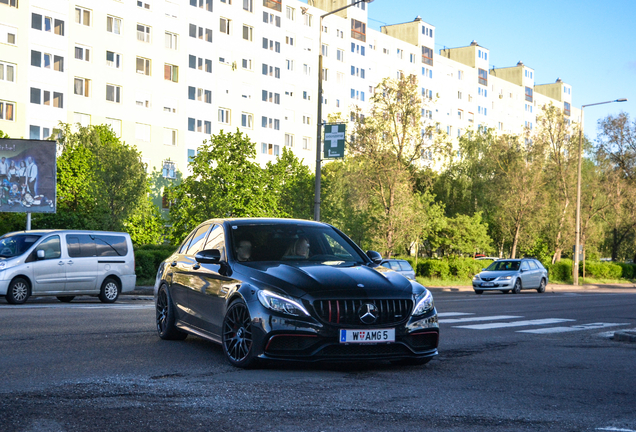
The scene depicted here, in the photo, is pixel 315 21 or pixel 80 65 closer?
pixel 80 65

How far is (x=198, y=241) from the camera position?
9.74m

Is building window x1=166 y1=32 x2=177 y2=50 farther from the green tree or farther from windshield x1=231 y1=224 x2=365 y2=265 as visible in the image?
windshield x1=231 y1=224 x2=365 y2=265

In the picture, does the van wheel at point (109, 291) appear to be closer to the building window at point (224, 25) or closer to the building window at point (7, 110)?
the building window at point (7, 110)

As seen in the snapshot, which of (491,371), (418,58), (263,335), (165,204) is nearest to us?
(263,335)

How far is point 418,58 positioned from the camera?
95562mm

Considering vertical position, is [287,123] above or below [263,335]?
above

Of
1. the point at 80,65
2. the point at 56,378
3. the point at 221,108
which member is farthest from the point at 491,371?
the point at 221,108

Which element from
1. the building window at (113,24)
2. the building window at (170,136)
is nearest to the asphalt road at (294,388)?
the building window at (113,24)

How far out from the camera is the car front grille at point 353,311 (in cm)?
740

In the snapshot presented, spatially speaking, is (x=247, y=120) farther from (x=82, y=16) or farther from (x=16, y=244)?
(x=16, y=244)

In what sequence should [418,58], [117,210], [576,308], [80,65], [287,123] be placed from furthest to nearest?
[418,58] → [287,123] → [80,65] → [117,210] → [576,308]

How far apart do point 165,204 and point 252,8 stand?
20.5 meters

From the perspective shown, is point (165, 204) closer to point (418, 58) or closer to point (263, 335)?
point (418, 58)

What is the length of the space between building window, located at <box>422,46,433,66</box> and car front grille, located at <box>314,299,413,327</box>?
302 ft
